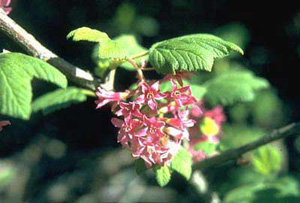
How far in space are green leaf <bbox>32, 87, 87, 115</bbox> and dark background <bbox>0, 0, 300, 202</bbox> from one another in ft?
8.93

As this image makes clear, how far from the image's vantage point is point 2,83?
Answer: 1.88 metres

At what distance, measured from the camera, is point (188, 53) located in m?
2.14

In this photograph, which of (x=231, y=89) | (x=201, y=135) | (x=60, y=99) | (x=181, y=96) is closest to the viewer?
(x=181, y=96)

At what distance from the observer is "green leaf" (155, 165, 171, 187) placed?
94.3 inches

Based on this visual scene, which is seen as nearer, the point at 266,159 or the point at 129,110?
the point at 129,110

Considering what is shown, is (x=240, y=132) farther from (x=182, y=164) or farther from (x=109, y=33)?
(x=182, y=164)

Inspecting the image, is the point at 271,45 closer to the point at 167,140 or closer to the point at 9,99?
the point at 167,140

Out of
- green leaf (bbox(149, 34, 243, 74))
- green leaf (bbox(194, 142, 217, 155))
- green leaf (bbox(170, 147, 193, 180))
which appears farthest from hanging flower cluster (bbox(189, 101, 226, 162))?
green leaf (bbox(149, 34, 243, 74))

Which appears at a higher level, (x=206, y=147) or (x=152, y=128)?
(x=152, y=128)

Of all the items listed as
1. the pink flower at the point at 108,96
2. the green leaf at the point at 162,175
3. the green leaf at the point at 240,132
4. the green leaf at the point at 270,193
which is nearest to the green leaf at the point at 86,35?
the pink flower at the point at 108,96

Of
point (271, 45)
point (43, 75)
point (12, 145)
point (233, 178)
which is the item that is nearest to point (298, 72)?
point (271, 45)

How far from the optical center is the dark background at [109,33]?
251 inches

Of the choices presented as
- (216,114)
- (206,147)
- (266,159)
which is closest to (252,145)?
(206,147)

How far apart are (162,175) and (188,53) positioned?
64cm
